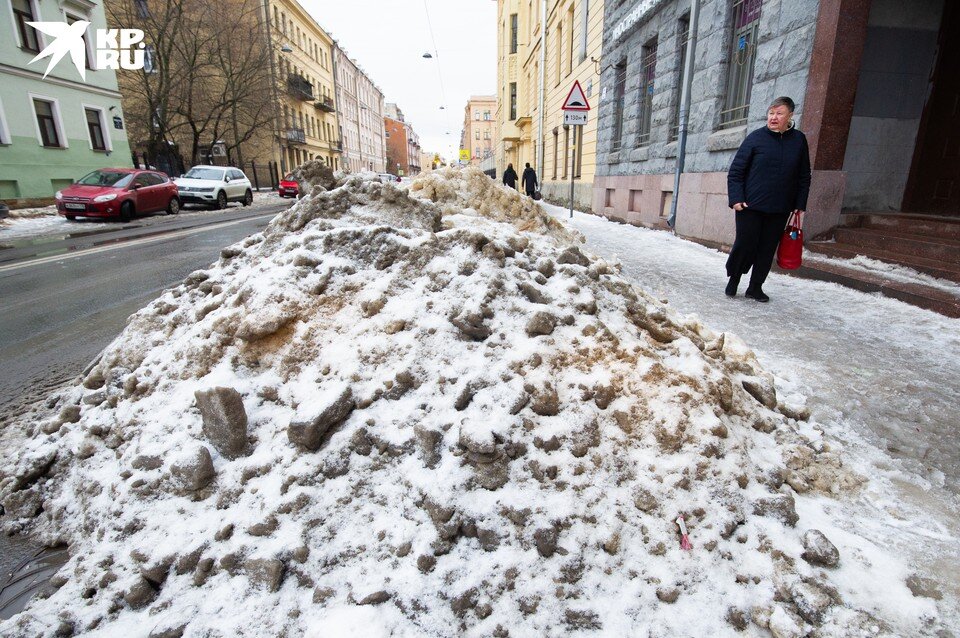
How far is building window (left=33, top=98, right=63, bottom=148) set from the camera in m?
18.2

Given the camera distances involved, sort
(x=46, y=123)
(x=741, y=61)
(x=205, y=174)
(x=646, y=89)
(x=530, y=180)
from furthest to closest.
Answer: (x=205, y=174)
(x=46, y=123)
(x=530, y=180)
(x=646, y=89)
(x=741, y=61)

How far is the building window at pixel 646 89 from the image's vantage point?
1127 cm

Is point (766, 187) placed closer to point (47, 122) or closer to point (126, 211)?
point (126, 211)

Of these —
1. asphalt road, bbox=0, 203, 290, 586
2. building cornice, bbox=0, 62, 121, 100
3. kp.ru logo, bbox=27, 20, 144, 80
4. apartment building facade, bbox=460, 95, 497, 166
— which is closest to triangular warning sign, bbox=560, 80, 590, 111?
asphalt road, bbox=0, 203, 290, 586

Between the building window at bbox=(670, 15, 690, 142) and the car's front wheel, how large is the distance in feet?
49.3

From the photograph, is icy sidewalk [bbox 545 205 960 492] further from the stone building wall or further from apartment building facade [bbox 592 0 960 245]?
the stone building wall

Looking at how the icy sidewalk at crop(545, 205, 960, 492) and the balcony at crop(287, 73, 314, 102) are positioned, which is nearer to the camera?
the icy sidewalk at crop(545, 205, 960, 492)

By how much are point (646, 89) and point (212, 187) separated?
16127 millimetres

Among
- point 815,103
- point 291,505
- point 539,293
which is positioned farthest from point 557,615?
point 815,103

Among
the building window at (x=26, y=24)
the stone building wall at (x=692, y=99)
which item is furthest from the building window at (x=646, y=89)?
the building window at (x=26, y=24)

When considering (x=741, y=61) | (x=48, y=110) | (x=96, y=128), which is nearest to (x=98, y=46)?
(x=96, y=128)

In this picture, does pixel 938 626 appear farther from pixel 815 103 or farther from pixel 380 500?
pixel 815 103

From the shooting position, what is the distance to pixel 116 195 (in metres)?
14.6

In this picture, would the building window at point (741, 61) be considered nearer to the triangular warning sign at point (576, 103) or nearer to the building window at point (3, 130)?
the triangular warning sign at point (576, 103)
